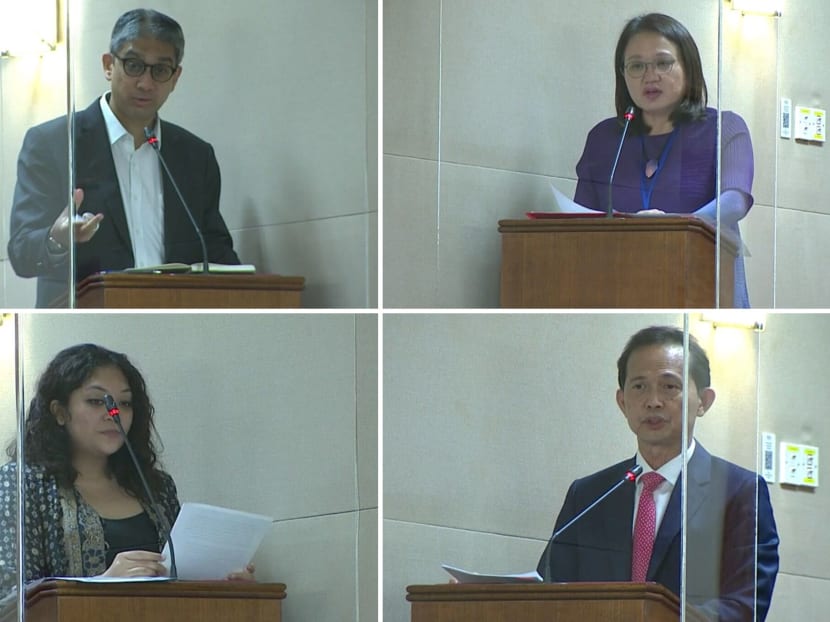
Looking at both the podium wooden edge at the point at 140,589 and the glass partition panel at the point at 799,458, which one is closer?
the podium wooden edge at the point at 140,589

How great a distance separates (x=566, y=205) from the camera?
329 centimetres

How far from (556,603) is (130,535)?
3.26 ft

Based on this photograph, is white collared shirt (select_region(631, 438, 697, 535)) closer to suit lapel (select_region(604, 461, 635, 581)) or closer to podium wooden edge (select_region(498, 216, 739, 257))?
suit lapel (select_region(604, 461, 635, 581))

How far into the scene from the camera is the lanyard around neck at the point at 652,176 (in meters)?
3.29

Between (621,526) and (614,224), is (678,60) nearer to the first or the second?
(614,224)

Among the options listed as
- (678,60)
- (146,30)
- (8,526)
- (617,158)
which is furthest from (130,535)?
(678,60)

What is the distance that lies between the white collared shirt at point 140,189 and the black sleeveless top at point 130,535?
588 millimetres

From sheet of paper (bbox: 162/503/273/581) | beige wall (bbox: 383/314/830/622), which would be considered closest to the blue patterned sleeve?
sheet of paper (bbox: 162/503/273/581)

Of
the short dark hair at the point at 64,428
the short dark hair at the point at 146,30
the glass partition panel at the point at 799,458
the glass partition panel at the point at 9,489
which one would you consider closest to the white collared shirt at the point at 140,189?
the short dark hair at the point at 146,30

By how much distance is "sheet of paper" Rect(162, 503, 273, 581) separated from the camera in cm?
325

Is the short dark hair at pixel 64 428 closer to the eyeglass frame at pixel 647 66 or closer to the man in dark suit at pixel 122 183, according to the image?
the man in dark suit at pixel 122 183

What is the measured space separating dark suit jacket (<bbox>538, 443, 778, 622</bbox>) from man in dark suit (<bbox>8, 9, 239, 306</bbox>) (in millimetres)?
1010

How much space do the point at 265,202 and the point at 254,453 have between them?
59 cm

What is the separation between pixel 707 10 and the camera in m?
3.32
